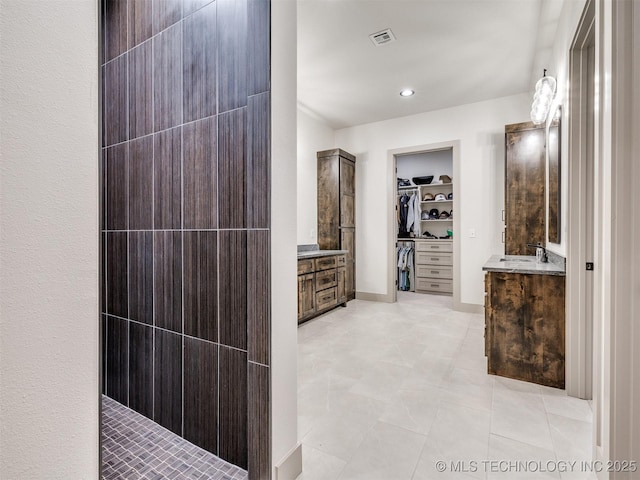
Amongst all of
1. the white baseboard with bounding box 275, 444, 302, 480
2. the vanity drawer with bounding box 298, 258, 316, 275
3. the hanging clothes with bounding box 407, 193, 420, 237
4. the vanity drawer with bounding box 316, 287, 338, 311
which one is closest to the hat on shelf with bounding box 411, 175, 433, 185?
the hanging clothes with bounding box 407, 193, 420, 237

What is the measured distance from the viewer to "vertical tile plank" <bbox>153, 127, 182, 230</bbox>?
1717mm

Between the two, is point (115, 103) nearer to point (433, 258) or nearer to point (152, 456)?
point (152, 456)

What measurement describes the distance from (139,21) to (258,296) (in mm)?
1916

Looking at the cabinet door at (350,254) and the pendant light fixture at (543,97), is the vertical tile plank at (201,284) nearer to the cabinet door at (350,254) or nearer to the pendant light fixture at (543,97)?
the pendant light fixture at (543,97)

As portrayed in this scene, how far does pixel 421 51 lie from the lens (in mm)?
3127

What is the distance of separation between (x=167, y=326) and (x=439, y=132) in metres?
4.43

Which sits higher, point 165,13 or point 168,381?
point 165,13

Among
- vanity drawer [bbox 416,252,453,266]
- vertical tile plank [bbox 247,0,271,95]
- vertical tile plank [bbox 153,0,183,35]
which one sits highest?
vertical tile plank [bbox 153,0,183,35]

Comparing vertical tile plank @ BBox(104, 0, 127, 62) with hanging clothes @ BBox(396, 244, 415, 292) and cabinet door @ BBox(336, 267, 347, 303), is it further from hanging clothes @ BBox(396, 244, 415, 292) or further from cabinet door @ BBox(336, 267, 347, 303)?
hanging clothes @ BBox(396, 244, 415, 292)

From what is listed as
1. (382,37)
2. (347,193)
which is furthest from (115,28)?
(347,193)

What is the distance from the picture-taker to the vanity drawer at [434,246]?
5889 mm

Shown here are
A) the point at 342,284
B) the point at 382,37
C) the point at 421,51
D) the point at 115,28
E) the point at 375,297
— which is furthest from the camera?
the point at 375,297

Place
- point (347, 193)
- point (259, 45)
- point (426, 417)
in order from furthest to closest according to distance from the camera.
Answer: point (347, 193), point (426, 417), point (259, 45)

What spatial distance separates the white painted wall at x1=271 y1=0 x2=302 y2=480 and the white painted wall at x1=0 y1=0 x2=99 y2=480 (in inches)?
31.1
